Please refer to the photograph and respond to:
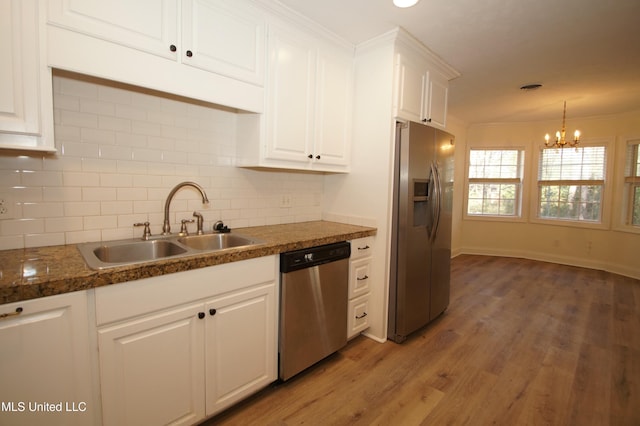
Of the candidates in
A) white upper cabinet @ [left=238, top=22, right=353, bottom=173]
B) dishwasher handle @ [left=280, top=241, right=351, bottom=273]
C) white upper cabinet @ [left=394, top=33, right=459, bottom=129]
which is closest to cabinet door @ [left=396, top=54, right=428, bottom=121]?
white upper cabinet @ [left=394, top=33, right=459, bottom=129]

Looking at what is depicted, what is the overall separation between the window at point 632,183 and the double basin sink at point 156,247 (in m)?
5.75

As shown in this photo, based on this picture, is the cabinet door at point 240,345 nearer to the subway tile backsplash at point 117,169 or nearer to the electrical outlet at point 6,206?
the subway tile backsplash at point 117,169

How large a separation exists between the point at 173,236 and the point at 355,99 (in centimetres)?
181

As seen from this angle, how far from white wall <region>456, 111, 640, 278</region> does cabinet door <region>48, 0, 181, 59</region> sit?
17.0 feet

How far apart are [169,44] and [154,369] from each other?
158 cm

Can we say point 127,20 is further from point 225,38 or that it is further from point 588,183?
point 588,183

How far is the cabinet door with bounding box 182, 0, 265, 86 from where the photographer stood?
5.34 feet

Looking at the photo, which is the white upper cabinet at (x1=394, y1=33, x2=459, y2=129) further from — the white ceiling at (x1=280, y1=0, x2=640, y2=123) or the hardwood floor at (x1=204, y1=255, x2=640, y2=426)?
the hardwood floor at (x1=204, y1=255, x2=640, y2=426)

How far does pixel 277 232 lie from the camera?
2.18m

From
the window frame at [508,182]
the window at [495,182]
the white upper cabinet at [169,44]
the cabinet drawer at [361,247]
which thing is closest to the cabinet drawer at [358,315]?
the cabinet drawer at [361,247]

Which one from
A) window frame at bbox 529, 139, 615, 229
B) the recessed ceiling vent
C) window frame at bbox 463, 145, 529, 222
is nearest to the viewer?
the recessed ceiling vent

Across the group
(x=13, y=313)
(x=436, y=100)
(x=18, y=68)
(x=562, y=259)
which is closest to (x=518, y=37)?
(x=436, y=100)

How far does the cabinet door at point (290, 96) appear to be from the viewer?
2027 mm

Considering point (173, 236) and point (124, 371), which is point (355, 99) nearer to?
point (173, 236)
